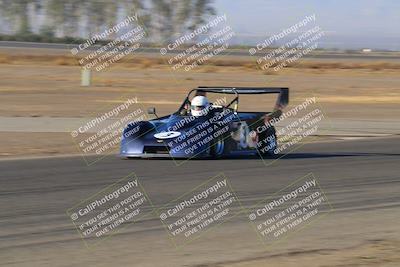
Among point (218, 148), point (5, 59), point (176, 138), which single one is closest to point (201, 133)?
point (176, 138)

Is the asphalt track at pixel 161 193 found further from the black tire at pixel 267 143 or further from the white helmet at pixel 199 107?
the white helmet at pixel 199 107

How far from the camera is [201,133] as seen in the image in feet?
55.0

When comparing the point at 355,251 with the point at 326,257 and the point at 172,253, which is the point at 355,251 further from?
the point at 172,253

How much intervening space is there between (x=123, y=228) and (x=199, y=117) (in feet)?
22.6

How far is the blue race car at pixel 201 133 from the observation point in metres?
16.7

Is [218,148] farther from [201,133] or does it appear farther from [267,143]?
[267,143]

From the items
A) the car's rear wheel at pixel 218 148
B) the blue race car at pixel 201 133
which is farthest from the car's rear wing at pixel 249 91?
the car's rear wheel at pixel 218 148

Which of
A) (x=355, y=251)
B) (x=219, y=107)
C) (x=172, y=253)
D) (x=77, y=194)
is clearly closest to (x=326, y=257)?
(x=355, y=251)

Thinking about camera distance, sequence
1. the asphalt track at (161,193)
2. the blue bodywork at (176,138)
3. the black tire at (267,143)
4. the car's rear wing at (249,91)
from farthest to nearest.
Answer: the black tire at (267,143)
the car's rear wing at (249,91)
the blue bodywork at (176,138)
the asphalt track at (161,193)

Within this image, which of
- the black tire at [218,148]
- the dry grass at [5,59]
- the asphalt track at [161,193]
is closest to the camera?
the asphalt track at [161,193]

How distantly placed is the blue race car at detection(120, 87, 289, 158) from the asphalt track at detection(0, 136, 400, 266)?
0.77 feet

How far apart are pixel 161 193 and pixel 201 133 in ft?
13.3

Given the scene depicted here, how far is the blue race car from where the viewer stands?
54.6ft

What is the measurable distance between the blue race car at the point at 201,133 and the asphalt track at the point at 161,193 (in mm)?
235
